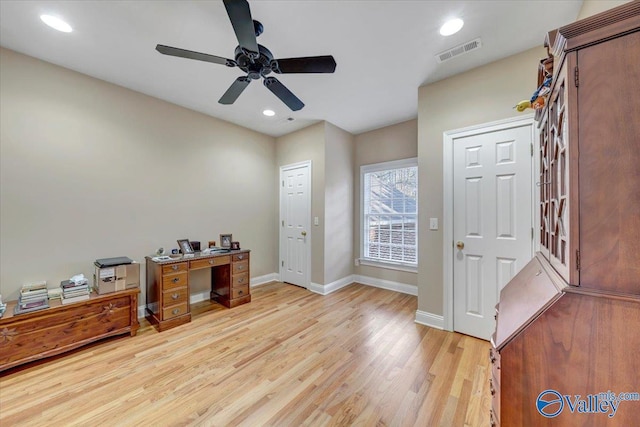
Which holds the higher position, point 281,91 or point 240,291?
point 281,91

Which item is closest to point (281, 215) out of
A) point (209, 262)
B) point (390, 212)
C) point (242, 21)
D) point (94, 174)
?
point (209, 262)

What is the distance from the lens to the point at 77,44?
2105mm

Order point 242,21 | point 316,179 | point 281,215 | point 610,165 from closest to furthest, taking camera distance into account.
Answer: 1. point 610,165
2. point 242,21
3. point 316,179
4. point 281,215

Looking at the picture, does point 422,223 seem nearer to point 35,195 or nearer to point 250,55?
point 250,55

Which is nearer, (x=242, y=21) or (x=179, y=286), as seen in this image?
(x=242, y=21)

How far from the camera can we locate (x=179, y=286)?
277 centimetres

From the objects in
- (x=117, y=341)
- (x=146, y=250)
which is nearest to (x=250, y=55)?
(x=146, y=250)

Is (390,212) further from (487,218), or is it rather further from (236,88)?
(236,88)

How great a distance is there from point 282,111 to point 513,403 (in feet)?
Answer: 11.7

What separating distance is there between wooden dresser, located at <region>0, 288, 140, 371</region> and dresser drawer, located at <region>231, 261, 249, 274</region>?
109cm

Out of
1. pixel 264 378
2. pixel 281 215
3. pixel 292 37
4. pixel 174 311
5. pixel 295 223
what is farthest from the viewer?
pixel 281 215

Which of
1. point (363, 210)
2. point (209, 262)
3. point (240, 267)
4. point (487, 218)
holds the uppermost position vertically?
point (363, 210)

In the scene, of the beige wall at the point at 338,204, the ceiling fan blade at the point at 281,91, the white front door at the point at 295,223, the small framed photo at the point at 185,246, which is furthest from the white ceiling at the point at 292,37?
the small framed photo at the point at 185,246

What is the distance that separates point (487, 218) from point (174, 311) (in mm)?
3428
